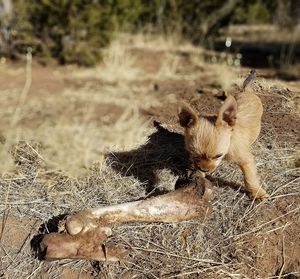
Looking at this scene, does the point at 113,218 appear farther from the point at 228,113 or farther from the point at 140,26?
the point at 140,26

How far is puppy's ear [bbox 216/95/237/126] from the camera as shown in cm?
320

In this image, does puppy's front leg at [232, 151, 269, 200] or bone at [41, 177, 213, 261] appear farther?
puppy's front leg at [232, 151, 269, 200]

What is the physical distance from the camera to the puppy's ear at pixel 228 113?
3199 mm

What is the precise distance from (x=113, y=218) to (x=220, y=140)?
831mm

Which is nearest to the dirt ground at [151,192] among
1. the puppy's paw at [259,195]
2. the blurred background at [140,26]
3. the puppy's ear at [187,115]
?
the puppy's paw at [259,195]

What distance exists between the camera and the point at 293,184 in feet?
12.5

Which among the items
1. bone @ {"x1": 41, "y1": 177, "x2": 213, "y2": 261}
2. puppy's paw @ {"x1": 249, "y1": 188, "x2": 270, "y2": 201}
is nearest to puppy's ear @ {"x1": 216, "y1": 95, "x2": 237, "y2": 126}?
bone @ {"x1": 41, "y1": 177, "x2": 213, "y2": 261}

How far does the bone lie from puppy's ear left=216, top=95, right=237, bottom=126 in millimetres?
442

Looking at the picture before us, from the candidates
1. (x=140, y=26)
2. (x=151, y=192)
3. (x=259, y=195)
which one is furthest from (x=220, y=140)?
(x=140, y=26)

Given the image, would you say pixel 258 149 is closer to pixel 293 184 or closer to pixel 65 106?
pixel 293 184

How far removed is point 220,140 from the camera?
325cm

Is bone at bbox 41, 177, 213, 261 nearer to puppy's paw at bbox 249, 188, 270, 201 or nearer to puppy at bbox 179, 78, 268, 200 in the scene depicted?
puppy at bbox 179, 78, 268, 200

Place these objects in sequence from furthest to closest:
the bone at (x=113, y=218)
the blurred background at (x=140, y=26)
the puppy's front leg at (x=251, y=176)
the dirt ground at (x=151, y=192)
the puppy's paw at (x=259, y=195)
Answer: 1. the blurred background at (x=140, y=26)
2. the puppy's paw at (x=259, y=195)
3. the puppy's front leg at (x=251, y=176)
4. the dirt ground at (x=151, y=192)
5. the bone at (x=113, y=218)

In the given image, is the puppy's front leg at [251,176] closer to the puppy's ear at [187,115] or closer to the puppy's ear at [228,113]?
the puppy's ear at [228,113]
